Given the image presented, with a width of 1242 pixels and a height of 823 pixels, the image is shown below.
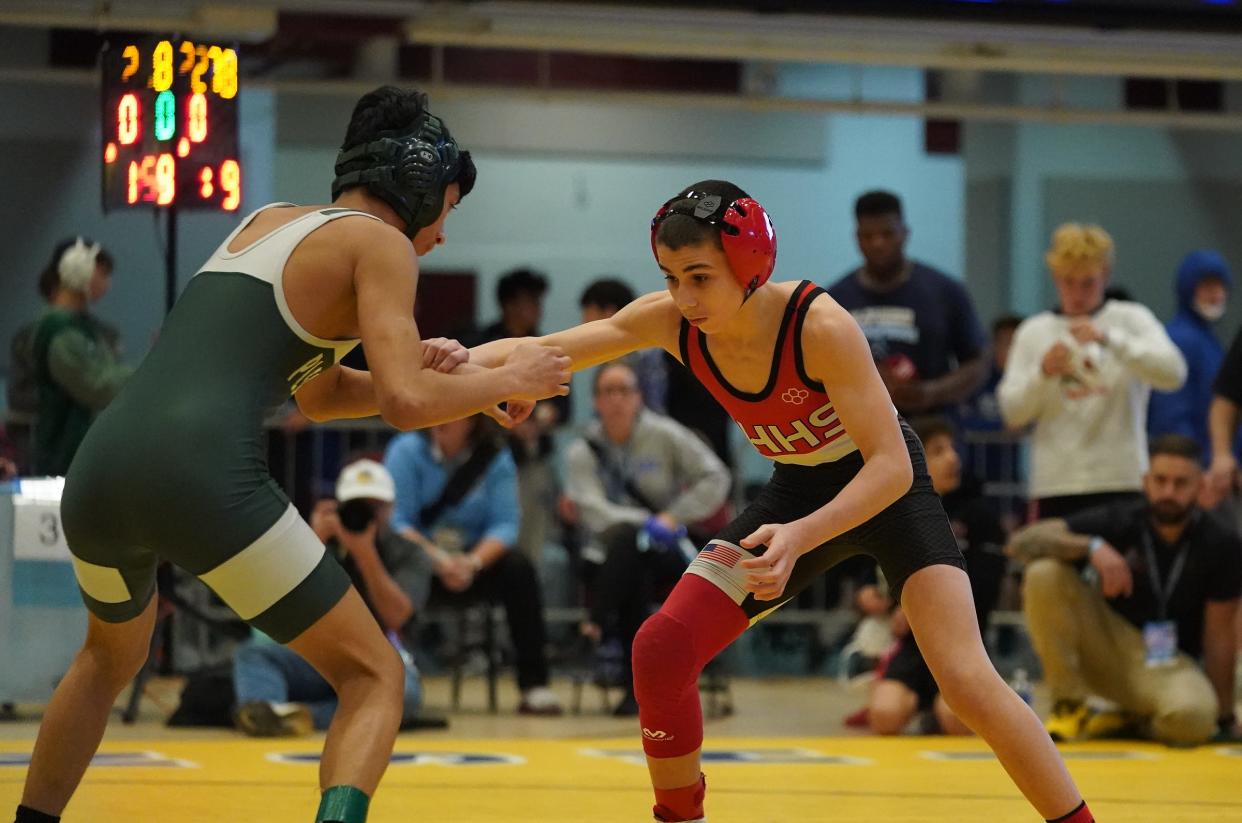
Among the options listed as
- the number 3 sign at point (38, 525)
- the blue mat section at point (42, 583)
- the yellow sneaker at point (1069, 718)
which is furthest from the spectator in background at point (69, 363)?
the yellow sneaker at point (1069, 718)

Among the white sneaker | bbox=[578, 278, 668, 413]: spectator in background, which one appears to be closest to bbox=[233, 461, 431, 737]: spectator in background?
the white sneaker

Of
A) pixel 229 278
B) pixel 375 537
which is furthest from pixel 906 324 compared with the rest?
pixel 229 278

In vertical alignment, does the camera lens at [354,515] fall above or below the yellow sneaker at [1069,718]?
above

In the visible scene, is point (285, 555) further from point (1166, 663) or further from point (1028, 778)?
point (1166, 663)

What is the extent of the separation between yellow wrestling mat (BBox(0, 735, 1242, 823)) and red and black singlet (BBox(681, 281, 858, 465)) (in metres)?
1.18

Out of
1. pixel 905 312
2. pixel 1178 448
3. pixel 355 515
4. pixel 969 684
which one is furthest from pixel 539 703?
pixel 969 684

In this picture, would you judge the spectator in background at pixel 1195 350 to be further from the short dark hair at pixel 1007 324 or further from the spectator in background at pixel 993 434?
the short dark hair at pixel 1007 324

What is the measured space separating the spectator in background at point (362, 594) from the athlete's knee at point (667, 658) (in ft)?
9.50

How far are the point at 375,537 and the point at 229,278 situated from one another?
12.8 ft

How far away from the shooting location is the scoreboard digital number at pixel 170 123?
7.03 metres

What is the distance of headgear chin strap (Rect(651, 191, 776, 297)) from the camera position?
3.89 metres

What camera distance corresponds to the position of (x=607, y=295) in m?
8.50

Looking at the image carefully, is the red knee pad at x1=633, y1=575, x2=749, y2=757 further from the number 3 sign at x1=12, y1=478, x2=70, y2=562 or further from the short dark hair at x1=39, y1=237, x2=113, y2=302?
the short dark hair at x1=39, y1=237, x2=113, y2=302

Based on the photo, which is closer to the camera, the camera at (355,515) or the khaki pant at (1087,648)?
the khaki pant at (1087,648)
